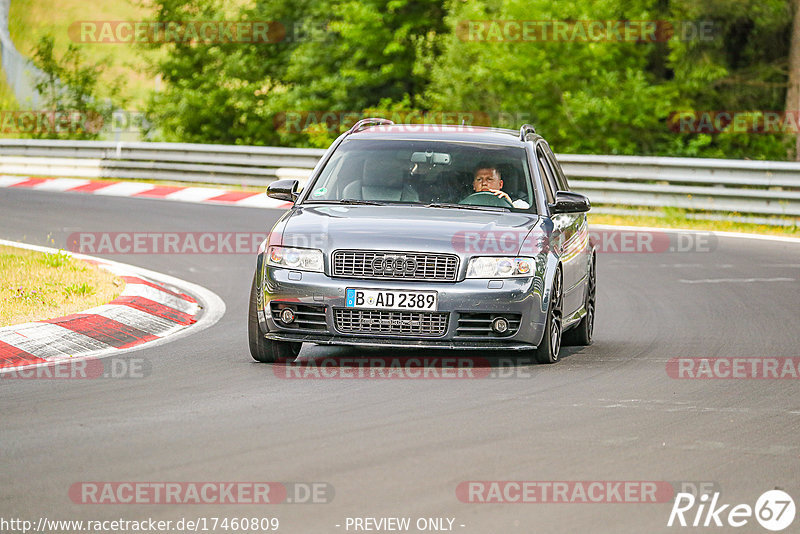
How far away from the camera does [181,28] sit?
4497cm

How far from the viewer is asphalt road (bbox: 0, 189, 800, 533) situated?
557cm

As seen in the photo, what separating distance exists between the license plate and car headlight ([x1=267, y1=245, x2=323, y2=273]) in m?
0.38

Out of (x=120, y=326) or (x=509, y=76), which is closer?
(x=120, y=326)

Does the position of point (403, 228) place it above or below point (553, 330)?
above

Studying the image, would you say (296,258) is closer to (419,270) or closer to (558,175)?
(419,270)

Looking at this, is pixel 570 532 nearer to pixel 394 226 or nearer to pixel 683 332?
pixel 394 226

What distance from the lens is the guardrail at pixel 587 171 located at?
21297 mm

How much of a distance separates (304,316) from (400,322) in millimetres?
639

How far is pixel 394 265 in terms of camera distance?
9.10 meters

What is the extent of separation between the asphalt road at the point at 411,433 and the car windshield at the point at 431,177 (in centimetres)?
117
